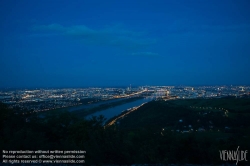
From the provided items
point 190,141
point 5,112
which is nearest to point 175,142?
point 190,141

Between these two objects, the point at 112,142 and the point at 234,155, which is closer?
the point at 234,155

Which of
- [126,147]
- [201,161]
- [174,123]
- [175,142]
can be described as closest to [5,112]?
[126,147]

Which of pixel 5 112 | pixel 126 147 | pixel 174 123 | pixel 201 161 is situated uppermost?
pixel 5 112

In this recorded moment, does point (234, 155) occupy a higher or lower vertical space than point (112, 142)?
lower

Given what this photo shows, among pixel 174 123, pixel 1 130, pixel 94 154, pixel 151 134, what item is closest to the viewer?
pixel 94 154

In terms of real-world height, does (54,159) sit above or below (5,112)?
below

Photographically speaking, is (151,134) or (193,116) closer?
(151,134)

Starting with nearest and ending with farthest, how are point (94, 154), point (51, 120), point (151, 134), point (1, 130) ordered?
point (94, 154) < point (151, 134) < point (1, 130) < point (51, 120)

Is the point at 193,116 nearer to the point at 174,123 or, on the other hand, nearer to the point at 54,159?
the point at 174,123

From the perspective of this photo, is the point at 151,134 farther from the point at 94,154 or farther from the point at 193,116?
the point at 193,116
